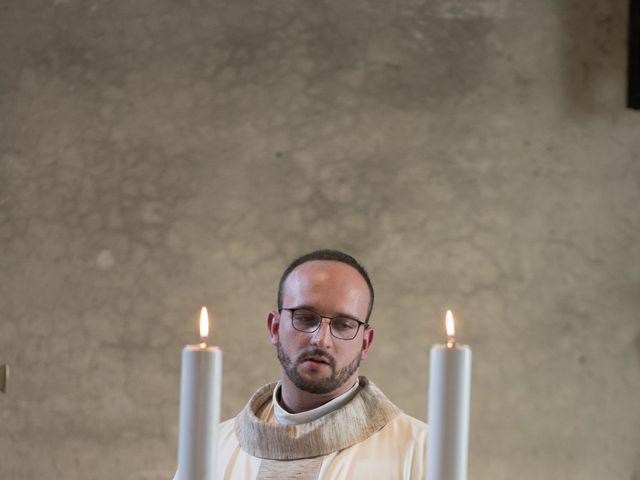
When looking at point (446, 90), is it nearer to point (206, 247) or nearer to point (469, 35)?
point (469, 35)

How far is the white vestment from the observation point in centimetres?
258

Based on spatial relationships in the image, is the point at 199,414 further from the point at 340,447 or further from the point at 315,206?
the point at 315,206

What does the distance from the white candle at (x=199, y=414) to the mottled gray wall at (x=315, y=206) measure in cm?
338

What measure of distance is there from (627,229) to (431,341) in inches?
43.8

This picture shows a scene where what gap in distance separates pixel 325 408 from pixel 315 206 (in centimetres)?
184

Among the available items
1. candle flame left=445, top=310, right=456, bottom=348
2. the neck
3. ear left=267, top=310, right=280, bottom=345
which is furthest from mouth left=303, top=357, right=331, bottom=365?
candle flame left=445, top=310, right=456, bottom=348

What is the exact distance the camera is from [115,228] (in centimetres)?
442

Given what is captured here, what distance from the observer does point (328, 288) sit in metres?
2.63

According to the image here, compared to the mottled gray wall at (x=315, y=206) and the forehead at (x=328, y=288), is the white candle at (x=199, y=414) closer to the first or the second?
the forehead at (x=328, y=288)

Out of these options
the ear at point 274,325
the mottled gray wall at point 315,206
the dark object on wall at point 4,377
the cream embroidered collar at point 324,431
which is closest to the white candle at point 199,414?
the cream embroidered collar at point 324,431

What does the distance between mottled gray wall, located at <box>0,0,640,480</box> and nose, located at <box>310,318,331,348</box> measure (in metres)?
1.76

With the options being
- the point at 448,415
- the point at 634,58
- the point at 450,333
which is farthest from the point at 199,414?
the point at 634,58

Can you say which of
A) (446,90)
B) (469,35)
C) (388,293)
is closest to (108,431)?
(388,293)

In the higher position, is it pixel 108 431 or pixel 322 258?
pixel 322 258
